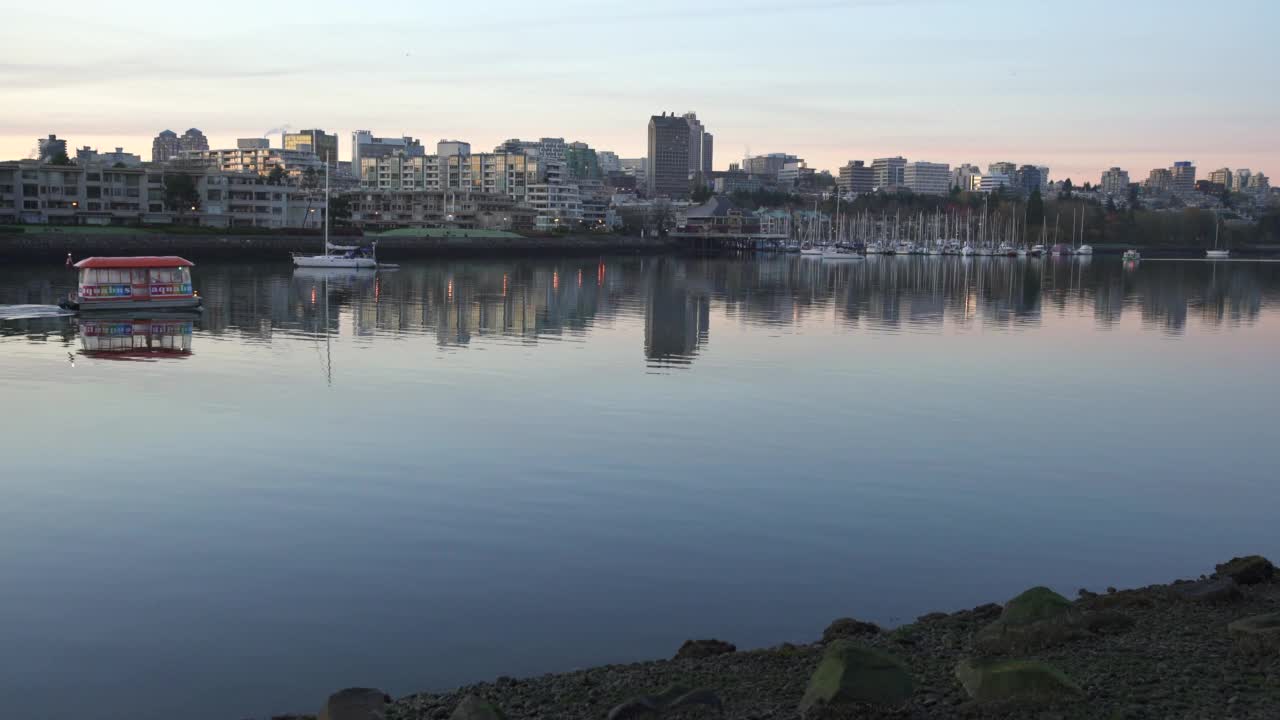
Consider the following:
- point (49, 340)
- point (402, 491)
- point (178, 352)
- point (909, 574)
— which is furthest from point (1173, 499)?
point (49, 340)

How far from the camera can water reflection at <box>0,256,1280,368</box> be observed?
136 feet

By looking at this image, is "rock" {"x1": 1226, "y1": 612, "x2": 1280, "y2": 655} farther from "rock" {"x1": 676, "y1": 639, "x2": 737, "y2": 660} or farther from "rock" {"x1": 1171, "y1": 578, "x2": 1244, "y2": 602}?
"rock" {"x1": 676, "y1": 639, "x2": 737, "y2": 660}

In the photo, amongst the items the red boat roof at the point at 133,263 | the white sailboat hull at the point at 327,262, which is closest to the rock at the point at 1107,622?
the red boat roof at the point at 133,263

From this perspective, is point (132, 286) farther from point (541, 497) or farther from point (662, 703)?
point (662, 703)

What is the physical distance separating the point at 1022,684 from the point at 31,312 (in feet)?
146

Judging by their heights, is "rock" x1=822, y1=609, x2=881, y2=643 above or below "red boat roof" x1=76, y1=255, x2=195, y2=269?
below

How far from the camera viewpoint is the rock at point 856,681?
7754mm

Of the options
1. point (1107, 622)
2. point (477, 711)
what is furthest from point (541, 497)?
point (477, 711)

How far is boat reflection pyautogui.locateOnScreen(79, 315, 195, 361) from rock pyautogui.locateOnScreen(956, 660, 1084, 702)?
2854 centimetres

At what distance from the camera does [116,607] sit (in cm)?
1148

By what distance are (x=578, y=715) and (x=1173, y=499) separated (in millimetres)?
11989

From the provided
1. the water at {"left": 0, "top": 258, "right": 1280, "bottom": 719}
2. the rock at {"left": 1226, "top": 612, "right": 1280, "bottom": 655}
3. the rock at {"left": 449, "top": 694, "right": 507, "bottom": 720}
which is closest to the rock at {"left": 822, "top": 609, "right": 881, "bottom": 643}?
the water at {"left": 0, "top": 258, "right": 1280, "bottom": 719}

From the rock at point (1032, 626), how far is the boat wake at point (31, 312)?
4155 centimetres

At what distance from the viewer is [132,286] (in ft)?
151
